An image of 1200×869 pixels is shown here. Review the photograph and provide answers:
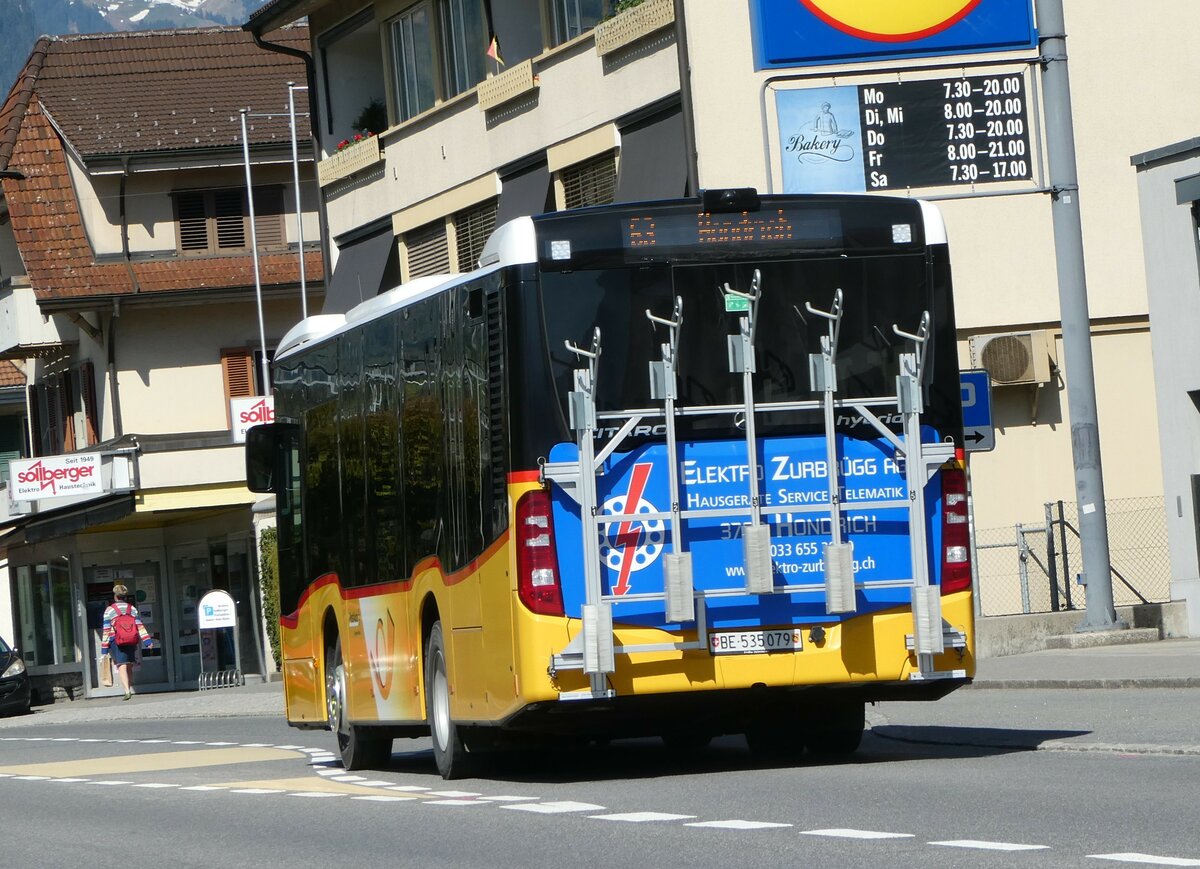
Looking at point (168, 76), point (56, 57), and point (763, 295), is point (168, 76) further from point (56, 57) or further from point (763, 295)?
point (763, 295)

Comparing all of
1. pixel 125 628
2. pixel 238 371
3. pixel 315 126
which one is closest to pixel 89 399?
pixel 238 371

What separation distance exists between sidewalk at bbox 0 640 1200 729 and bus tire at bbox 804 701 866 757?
4.40 m

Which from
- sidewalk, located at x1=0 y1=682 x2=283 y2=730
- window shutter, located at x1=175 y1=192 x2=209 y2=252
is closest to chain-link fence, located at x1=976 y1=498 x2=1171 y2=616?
sidewalk, located at x1=0 y1=682 x2=283 y2=730

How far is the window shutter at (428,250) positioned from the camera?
3562cm

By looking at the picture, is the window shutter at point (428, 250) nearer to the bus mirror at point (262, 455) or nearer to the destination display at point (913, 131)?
the destination display at point (913, 131)

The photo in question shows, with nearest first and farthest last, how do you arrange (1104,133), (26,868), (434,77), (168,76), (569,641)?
(26,868) → (569,641) → (1104,133) → (434,77) → (168,76)

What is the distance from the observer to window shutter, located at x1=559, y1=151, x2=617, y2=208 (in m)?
30.4

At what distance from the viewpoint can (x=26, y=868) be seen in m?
10.9

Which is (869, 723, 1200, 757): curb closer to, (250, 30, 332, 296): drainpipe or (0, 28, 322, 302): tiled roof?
(250, 30, 332, 296): drainpipe

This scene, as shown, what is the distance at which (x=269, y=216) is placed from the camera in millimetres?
48625

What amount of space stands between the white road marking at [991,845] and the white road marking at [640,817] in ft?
6.22

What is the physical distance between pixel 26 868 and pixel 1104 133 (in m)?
23.6

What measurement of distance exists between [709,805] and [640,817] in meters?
0.60

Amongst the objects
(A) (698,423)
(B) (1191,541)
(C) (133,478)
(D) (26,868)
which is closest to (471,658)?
(A) (698,423)
